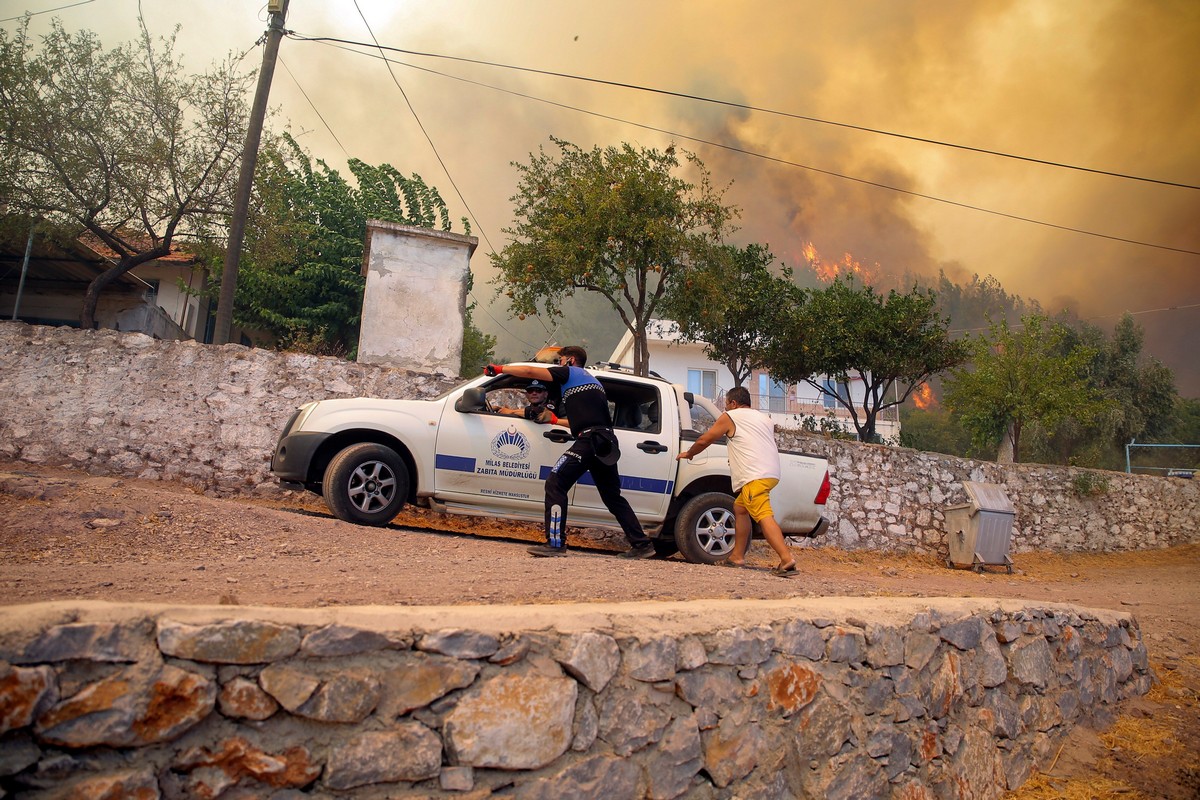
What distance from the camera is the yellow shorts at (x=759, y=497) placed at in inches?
269

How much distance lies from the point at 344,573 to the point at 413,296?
43.2 ft

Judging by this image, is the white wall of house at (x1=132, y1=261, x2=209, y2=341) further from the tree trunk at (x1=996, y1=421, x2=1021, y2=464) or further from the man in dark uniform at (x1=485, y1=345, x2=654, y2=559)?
the tree trunk at (x1=996, y1=421, x2=1021, y2=464)

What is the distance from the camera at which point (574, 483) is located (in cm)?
671

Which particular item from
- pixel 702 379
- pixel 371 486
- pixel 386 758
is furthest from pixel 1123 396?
pixel 386 758

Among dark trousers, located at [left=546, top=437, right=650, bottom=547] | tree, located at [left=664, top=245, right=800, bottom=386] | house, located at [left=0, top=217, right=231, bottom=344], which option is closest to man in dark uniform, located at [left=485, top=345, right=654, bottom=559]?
dark trousers, located at [left=546, top=437, right=650, bottom=547]

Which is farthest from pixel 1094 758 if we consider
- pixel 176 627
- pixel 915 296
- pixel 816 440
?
pixel 915 296

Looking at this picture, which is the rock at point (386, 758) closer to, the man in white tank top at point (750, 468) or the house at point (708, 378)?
the man in white tank top at point (750, 468)

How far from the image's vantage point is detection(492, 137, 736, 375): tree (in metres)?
14.7

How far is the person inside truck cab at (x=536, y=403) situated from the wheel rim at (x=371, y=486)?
1.24 m

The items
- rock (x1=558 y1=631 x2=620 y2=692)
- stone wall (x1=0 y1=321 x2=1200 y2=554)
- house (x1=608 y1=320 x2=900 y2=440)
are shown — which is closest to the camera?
rock (x1=558 y1=631 x2=620 y2=692)

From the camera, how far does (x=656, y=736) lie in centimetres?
324

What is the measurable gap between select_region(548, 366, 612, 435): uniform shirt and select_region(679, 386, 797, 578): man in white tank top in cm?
99

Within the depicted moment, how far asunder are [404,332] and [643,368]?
17.4 ft

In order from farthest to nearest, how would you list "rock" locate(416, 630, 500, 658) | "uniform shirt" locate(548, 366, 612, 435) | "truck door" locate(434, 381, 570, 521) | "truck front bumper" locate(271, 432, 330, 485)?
"truck door" locate(434, 381, 570, 521) < "truck front bumper" locate(271, 432, 330, 485) < "uniform shirt" locate(548, 366, 612, 435) < "rock" locate(416, 630, 500, 658)
